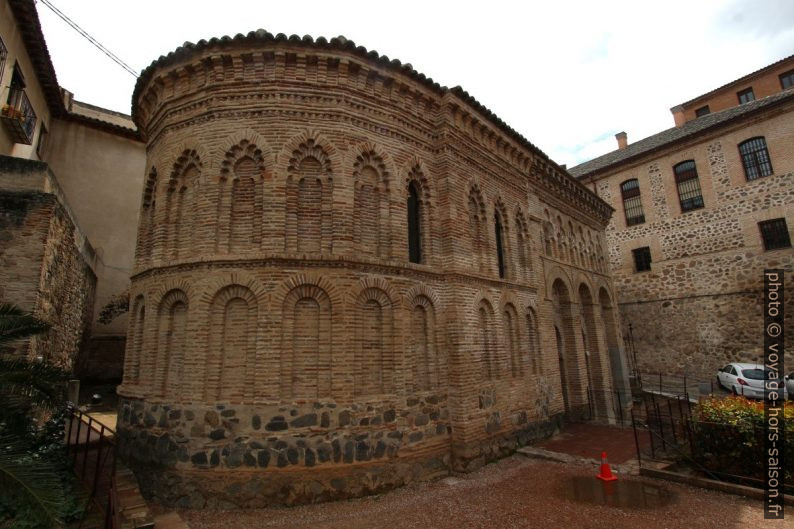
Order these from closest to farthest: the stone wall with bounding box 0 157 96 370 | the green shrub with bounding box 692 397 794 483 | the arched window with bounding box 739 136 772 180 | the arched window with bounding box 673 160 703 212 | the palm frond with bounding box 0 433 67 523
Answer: the palm frond with bounding box 0 433 67 523, the green shrub with bounding box 692 397 794 483, the stone wall with bounding box 0 157 96 370, the arched window with bounding box 739 136 772 180, the arched window with bounding box 673 160 703 212

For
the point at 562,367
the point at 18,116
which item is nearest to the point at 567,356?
the point at 562,367

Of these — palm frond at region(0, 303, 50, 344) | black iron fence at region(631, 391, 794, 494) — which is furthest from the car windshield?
palm frond at region(0, 303, 50, 344)

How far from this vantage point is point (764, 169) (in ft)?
61.4

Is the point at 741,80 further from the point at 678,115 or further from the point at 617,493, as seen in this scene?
the point at 617,493

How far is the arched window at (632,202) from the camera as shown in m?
22.6

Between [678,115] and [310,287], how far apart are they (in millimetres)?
29243

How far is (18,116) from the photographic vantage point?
38.2ft

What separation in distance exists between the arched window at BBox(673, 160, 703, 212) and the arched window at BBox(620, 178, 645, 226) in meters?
1.90

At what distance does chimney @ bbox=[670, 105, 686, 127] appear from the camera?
25792 mm

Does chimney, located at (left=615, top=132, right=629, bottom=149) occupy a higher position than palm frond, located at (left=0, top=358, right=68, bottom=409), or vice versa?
chimney, located at (left=615, top=132, right=629, bottom=149)

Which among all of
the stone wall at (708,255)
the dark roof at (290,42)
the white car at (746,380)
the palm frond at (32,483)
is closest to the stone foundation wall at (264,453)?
the palm frond at (32,483)

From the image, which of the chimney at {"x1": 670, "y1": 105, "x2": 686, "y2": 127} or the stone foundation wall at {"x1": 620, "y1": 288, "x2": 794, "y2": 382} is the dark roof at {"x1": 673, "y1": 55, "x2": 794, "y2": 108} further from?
the stone foundation wall at {"x1": 620, "y1": 288, "x2": 794, "y2": 382}

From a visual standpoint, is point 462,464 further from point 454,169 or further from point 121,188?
point 121,188

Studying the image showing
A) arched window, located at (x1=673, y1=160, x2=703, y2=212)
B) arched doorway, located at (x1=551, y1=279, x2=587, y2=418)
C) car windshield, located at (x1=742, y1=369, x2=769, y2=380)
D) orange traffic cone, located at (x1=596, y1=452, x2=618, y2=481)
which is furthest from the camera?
arched window, located at (x1=673, y1=160, x2=703, y2=212)
